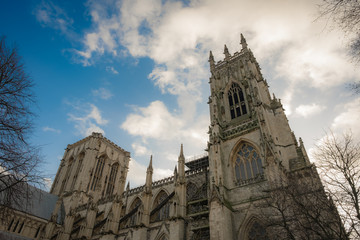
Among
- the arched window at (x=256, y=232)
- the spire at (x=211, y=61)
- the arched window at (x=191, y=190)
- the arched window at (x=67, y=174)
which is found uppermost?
the spire at (x=211, y=61)

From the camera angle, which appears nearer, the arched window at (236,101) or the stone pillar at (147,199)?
the stone pillar at (147,199)

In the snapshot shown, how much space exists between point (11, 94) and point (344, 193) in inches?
535

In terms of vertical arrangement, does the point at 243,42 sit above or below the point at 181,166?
above

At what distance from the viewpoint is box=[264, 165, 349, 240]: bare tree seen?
1009cm

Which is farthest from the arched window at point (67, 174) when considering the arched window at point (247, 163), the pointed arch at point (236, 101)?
the arched window at point (247, 163)

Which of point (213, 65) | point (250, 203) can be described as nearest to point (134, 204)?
point (250, 203)

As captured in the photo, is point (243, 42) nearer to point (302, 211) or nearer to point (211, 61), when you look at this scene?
point (211, 61)

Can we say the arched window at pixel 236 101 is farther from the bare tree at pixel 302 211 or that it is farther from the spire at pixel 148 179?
the spire at pixel 148 179

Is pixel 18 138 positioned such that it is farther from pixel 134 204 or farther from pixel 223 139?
pixel 134 204

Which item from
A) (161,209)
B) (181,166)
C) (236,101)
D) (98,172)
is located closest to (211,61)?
(236,101)

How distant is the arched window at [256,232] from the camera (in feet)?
47.6

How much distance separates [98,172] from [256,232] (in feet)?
105

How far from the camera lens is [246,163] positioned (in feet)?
62.2

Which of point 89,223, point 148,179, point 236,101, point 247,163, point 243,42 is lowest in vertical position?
point 89,223
